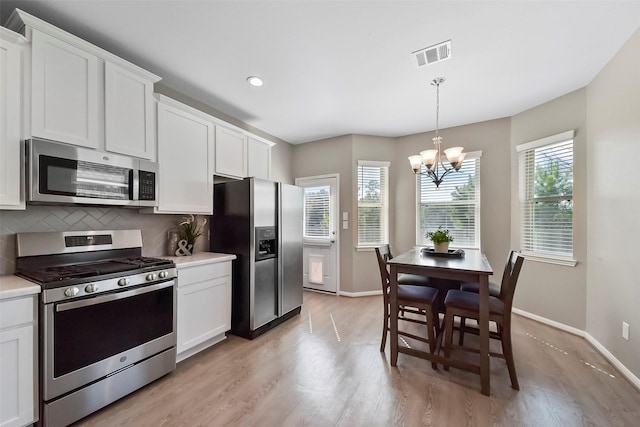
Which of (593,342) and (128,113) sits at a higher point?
(128,113)

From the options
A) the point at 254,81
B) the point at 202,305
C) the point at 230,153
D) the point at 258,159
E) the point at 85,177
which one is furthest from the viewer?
the point at 258,159

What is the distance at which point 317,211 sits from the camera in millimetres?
4777

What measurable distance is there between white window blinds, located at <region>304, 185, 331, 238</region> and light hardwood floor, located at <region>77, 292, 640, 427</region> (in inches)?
86.8

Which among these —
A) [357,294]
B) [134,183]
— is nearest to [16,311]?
[134,183]

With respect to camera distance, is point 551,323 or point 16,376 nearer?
point 16,376

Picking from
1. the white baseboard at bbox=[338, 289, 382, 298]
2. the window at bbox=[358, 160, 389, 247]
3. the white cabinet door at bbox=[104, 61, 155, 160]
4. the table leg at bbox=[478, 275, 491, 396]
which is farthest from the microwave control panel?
the white baseboard at bbox=[338, 289, 382, 298]

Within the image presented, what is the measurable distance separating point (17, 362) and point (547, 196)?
4.95m

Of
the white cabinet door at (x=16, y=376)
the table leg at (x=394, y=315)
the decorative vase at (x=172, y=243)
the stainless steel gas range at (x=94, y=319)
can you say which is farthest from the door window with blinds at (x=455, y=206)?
the white cabinet door at (x=16, y=376)

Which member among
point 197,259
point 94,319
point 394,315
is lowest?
point 394,315

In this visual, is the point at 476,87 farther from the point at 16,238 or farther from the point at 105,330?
the point at 16,238

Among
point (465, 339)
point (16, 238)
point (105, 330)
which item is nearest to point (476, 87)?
point (465, 339)

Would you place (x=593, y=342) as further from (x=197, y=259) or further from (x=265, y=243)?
(x=197, y=259)

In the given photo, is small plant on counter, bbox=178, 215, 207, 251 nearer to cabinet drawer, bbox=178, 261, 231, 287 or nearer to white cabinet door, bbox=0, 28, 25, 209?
cabinet drawer, bbox=178, 261, 231, 287

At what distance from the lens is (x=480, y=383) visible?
2.05 meters
